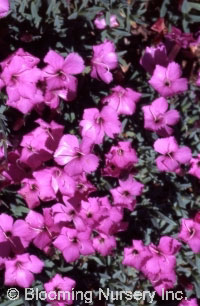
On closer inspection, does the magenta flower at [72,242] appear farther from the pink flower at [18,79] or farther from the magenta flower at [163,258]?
the pink flower at [18,79]

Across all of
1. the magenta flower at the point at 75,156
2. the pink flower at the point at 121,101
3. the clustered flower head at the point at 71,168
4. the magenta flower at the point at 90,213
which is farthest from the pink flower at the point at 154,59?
the magenta flower at the point at 90,213

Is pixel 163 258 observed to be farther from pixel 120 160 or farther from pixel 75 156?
pixel 75 156

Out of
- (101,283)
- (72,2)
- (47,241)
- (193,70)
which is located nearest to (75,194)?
(47,241)

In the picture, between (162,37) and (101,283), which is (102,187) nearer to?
(101,283)

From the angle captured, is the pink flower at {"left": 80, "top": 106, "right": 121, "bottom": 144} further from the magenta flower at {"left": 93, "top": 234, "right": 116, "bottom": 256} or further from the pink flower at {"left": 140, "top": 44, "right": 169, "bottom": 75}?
the magenta flower at {"left": 93, "top": 234, "right": 116, "bottom": 256}

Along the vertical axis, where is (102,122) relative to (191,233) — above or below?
above

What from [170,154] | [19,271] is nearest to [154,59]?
[170,154]
